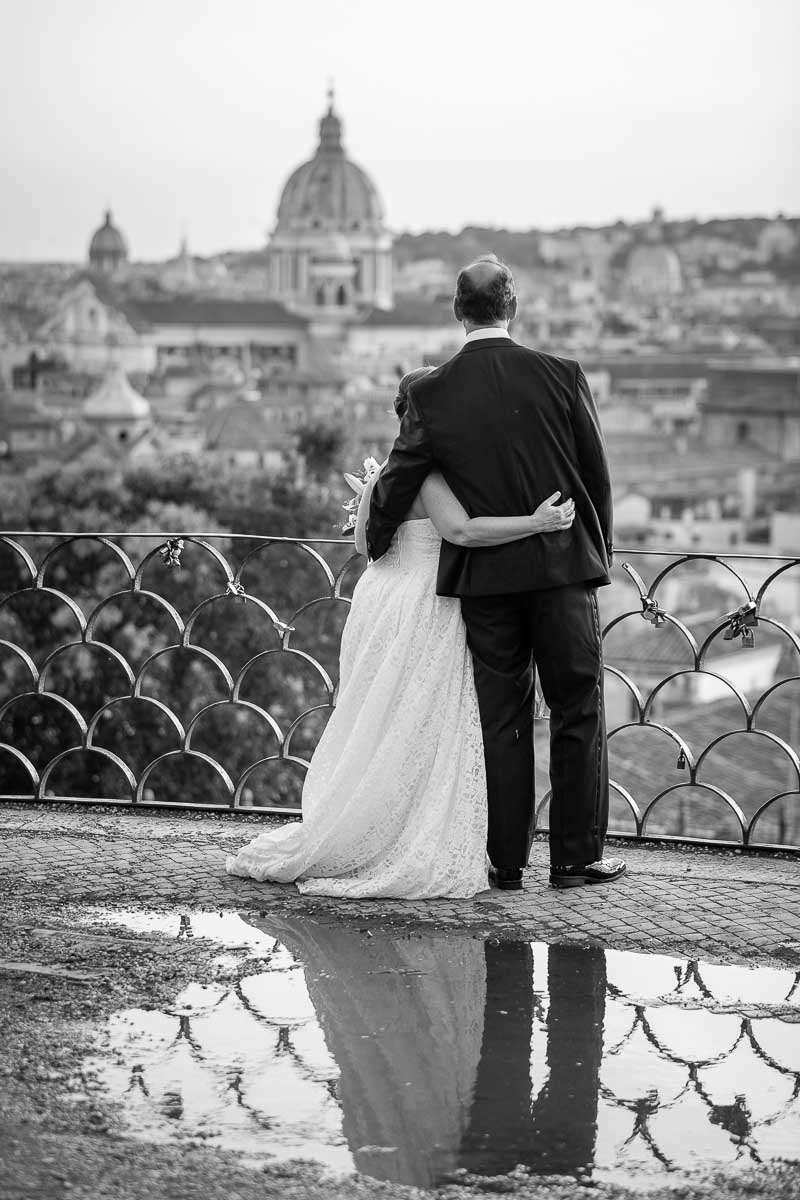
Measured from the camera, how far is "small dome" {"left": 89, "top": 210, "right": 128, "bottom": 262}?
474 feet

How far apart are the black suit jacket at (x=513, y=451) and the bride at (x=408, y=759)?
0.04m

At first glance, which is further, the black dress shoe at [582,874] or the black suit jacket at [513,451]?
the black dress shoe at [582,874]

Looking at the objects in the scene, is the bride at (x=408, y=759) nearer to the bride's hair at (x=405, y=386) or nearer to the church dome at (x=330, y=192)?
the bride's hair at (x=405, y=386)

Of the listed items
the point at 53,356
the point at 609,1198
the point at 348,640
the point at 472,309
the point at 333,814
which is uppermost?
the point at 53,356

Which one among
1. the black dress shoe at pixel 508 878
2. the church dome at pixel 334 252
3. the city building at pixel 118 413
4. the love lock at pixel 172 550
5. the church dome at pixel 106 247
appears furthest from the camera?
the church dome at pixel 106 247

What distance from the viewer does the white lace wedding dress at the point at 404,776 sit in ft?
12.6

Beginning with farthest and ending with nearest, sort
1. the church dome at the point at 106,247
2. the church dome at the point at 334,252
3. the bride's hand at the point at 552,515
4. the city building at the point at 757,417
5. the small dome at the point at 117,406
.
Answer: the church dome at the point at 106,247
the church dome at the point at 334,252
the city building at the point at 757,417
the small dome at the point at 117,406
the bride's hand at the point at 552,515

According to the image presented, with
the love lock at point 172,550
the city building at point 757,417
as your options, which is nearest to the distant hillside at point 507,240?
the city building at point 757,417

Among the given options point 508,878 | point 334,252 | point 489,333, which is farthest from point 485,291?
point 334,252

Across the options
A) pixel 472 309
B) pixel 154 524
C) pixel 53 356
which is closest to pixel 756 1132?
pixel 472 309

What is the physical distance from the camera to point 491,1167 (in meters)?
2.56

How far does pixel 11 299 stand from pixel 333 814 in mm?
145071

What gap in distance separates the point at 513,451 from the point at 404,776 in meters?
0.68

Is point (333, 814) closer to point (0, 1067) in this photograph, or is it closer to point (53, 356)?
point (0, 1067)
